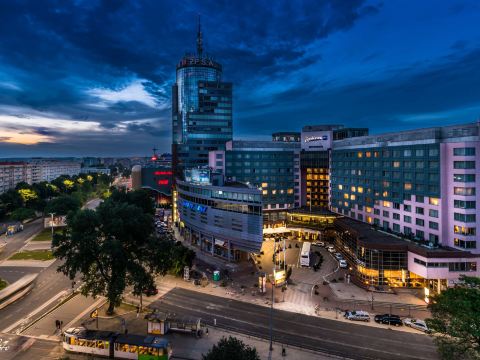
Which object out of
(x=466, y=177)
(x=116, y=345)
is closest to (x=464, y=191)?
(x=466, y=177)

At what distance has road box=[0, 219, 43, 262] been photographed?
320 ft

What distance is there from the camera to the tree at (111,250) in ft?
178

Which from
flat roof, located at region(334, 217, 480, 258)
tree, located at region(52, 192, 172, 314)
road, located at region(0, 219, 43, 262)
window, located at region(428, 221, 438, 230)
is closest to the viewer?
tree, located at region(52, 192, 172, 314)

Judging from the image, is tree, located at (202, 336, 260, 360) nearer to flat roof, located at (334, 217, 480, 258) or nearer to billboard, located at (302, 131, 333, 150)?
flat roof, located at (334, 217, 480, 258)

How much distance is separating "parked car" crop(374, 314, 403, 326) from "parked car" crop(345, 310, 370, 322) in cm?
165

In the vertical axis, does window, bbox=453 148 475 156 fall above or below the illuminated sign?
below

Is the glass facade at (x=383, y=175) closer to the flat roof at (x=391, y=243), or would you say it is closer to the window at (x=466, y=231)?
the window at (x=466, y=231)

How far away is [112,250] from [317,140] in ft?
305

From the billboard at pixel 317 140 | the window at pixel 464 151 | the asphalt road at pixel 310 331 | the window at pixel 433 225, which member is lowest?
the asphalt road at pixel 310 331

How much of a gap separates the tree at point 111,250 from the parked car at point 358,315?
3549 cm

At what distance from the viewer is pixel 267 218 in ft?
395

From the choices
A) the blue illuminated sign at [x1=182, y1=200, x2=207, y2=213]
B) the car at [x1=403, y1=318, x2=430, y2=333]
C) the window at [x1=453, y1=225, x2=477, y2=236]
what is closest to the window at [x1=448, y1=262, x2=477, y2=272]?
the window at [x1=453, y1=225, x2=477, y2=236]

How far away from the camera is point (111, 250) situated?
5306 centimetres

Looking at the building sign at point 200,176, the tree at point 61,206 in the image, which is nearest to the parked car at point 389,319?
the building sign at point 200,176
